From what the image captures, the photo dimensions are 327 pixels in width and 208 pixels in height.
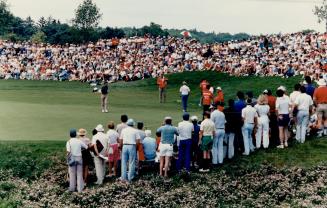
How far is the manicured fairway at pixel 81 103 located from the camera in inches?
1070

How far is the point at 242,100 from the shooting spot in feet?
74.6

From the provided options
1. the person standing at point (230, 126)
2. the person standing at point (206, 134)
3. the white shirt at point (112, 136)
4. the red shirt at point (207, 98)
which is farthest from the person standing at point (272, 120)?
the red shirt at point (207, 98)

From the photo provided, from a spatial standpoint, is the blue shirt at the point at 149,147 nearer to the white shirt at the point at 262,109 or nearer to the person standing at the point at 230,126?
the person standing at the point at 230,126

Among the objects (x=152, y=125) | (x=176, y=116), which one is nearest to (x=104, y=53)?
(x=176, y=116)

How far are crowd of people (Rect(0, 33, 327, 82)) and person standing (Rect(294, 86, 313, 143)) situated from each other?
16.1 m

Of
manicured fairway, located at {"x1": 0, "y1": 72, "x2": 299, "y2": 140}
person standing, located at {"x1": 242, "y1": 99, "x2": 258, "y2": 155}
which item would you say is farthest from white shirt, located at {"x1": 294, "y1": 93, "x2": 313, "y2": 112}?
manicured fairway, located at {"x1": 0, "y1": 72, "x2": 299, "y2": 140}

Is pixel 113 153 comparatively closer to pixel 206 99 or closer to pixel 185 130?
pixel 185 130

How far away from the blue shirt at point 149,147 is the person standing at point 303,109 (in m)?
5.96

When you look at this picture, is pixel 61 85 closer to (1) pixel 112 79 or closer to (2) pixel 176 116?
(1) pixel 112 79

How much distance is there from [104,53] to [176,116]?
2867cm

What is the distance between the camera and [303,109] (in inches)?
898

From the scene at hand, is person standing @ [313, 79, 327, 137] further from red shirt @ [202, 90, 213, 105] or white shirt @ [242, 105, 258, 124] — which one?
red shirt @ [202, 90, 213, 105]

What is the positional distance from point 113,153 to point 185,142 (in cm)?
270

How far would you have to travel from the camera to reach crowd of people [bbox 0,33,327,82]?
45.1 meters
